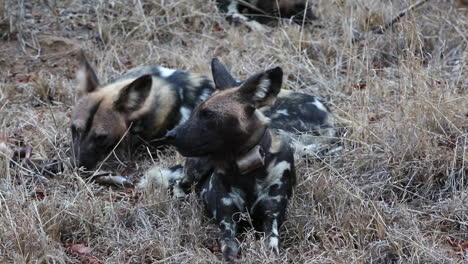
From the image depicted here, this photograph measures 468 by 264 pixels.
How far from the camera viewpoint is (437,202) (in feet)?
11.1

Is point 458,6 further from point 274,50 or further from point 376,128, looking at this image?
point 376,128

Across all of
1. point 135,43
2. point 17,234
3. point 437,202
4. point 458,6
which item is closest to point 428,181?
point 437,202

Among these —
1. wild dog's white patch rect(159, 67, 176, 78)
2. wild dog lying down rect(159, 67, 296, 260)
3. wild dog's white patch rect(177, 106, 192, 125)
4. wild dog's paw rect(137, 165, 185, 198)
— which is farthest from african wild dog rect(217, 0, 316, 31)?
wild dog lying down rect(159, 67, 296, 260)

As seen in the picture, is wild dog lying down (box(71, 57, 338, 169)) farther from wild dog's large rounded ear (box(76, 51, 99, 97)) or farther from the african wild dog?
the african wild dog

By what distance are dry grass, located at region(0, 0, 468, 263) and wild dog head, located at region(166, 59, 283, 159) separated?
0.33 meters

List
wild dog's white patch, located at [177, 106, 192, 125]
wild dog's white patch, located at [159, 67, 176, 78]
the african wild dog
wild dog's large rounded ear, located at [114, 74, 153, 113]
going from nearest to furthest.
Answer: wild dog's large rounded ear, located at [114, 74, 153, 113]
wild dog's white patch, located at [177, 106, 192, 125]
wild dog's white patch, located at [159, 67, 176, 78]
the african wild dog

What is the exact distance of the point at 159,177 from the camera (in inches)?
145

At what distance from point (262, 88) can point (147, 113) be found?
133 centimetres

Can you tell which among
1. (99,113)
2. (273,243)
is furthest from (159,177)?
(273,243)

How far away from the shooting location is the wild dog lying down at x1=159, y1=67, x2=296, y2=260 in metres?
3.03

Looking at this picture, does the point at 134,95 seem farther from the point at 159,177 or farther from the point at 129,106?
the point at 159,177

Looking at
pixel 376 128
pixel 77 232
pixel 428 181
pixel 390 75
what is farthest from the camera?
pixel 390 75

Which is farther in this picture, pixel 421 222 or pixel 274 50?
pixel 274 50

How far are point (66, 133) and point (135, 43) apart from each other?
1366 mm
